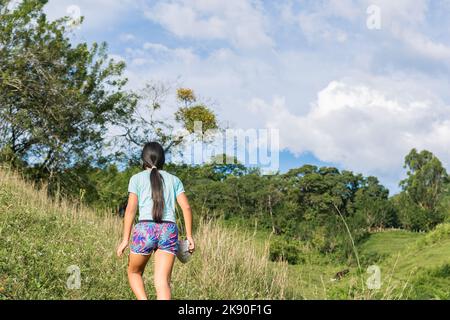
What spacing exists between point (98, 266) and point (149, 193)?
2.28 meters

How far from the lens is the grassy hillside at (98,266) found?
6.01 m

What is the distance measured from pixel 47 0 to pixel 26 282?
44.0 ft

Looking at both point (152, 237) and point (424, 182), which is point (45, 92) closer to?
point (152, 237)

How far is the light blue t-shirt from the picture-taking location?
506cm

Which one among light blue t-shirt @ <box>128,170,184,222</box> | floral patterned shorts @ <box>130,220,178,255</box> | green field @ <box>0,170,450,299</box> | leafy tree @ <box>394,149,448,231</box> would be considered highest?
leafy tree @ <box>394,149,448,231</box>

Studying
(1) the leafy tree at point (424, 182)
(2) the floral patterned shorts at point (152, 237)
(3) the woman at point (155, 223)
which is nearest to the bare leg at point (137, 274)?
(3) the woman at point (155, 223)

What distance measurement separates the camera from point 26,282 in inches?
234

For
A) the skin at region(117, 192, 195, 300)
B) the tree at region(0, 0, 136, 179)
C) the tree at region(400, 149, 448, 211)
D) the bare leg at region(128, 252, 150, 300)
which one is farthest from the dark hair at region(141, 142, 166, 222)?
the tree at region(400, 149, 448, 211)

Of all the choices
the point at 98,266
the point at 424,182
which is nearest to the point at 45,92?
the point at 98,266

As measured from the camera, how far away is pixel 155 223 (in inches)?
197

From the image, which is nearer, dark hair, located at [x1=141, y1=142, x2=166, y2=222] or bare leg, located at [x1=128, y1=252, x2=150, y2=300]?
dark hair, located at [x1=141, y1=142, x2=166, y2=222]

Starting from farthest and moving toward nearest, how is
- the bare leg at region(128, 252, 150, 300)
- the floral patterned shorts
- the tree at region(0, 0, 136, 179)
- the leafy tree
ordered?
the leafy tree < the tree at region(0, 0, 136, 179) < the bare leg at region(128, 252, 150, 300) < the floral patterned shorts

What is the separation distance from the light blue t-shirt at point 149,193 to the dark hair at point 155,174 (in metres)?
0.06

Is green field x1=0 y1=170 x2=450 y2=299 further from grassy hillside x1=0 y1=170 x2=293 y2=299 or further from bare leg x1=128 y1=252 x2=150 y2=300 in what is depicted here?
bare leg x1=128 y1=252 x2=150 y2=300
